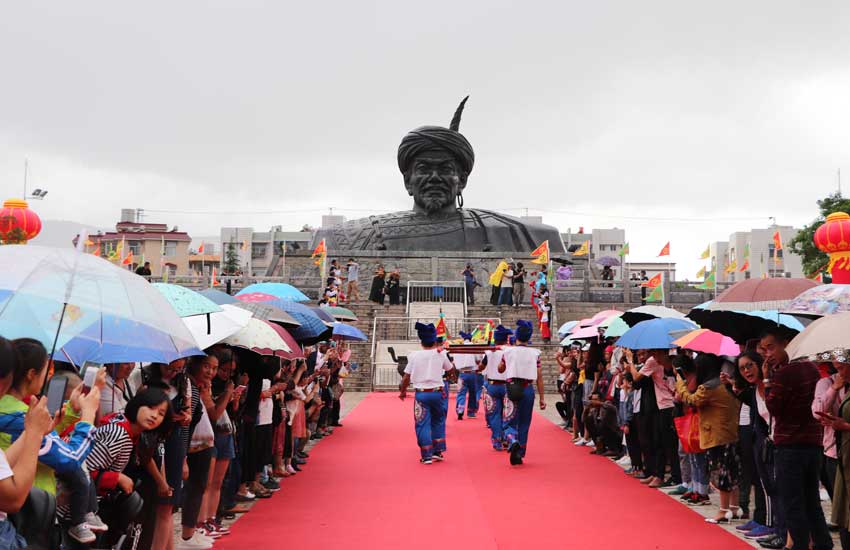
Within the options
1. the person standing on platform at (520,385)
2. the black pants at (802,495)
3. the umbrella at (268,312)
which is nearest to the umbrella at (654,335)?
the person standing on platform at (520,385)

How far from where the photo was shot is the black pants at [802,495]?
5.75 metres

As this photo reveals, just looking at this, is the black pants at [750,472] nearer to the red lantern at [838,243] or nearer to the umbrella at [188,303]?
the umbrella at [188,303]

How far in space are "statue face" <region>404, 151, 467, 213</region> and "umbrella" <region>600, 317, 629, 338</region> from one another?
23497 mm

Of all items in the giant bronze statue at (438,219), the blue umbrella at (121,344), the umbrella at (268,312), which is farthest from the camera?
→ the giant bronze statue at (438,219)

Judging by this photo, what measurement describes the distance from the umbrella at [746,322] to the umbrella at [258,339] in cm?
394

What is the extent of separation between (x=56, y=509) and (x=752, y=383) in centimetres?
514

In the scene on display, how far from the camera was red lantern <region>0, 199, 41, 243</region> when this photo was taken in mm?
11195

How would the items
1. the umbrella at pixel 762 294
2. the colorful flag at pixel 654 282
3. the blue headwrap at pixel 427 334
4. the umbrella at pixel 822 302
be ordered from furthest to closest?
1. the colorful flag at pixel 654 282
2. the blue headwrap at pixel 427 334
3. the umbrella at pixel 762 294
4. the umbrella at pixel 822 302

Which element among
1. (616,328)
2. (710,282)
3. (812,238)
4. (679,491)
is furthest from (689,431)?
(812,238)

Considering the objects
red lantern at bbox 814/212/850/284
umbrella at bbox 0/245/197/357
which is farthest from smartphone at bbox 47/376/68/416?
red lantern at bbox 814/212/850/284

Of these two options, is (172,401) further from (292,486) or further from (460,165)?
(460,165)

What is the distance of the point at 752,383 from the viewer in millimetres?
6711

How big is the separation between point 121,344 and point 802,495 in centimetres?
448

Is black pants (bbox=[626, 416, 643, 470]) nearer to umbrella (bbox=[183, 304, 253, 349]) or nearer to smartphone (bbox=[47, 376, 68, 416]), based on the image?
umbrella (bbox=[183, 304, 253, 349])
